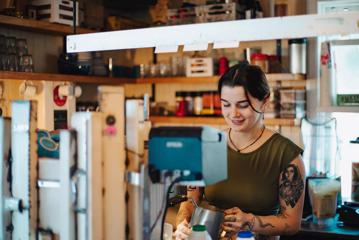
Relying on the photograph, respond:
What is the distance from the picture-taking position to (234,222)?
2.08m

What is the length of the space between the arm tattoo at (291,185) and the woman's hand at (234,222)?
25 cm

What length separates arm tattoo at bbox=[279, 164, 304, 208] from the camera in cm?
226

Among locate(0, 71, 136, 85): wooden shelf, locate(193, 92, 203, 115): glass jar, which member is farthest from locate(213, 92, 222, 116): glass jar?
locate(0, 71, 136, 85): wooden shelf

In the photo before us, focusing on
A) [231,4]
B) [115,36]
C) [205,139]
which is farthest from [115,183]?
[231,4]

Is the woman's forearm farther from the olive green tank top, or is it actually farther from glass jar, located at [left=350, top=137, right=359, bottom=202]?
glass jar, located at [left=350, top=137, right=359, bottom=202]

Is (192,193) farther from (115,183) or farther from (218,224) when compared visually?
(115,183)

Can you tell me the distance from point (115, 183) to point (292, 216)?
98cm

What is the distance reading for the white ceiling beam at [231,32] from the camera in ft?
5.41

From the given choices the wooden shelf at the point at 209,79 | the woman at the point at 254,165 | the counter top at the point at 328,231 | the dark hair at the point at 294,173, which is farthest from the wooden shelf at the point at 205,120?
the dark hair at the point at 294,173

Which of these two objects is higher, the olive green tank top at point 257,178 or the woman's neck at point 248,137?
the woman's neck at point 248,137

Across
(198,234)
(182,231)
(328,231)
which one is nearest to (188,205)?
(182,231)

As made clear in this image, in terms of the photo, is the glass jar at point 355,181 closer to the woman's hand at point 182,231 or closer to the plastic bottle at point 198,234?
the woman's hand at point 182,231

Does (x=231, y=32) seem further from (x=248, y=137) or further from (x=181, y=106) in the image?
(x=181, y=106)

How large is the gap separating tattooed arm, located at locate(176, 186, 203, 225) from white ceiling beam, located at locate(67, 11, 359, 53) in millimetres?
742
